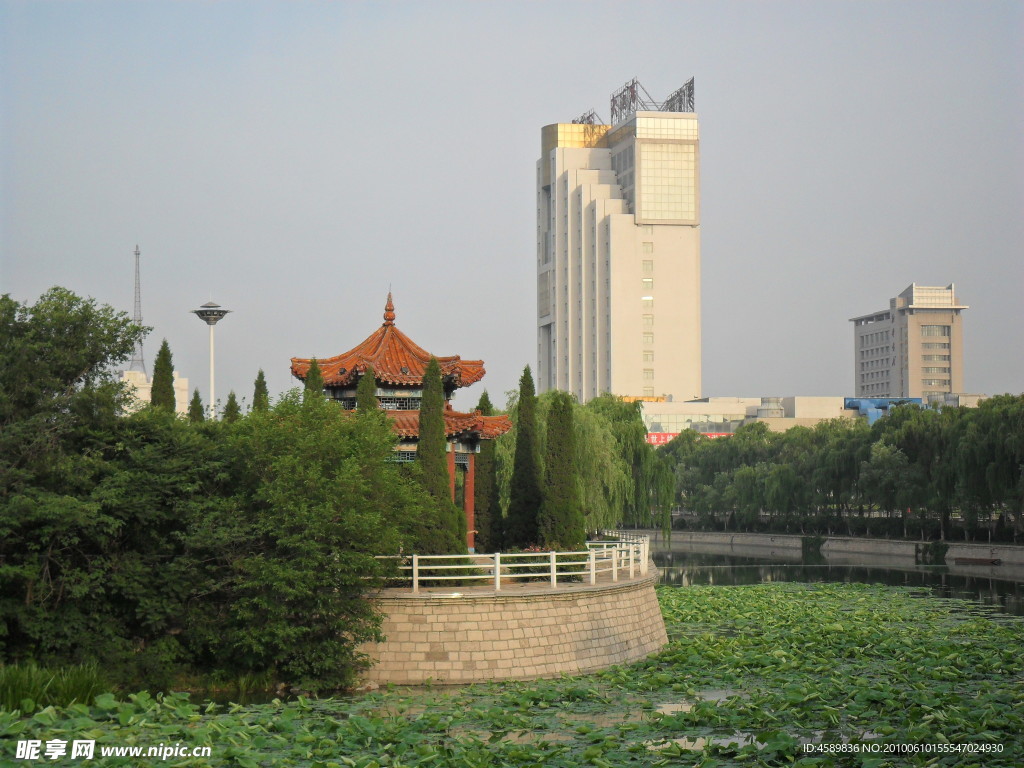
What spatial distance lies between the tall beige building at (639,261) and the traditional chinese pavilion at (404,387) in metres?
96.1

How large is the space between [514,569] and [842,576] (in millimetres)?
26268

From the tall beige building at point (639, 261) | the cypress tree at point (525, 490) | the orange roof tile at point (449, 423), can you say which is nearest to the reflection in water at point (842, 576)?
the cypress tree at point (525, 490)

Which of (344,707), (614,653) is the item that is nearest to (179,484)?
(344,707)

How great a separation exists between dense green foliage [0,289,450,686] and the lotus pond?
4.77 ft

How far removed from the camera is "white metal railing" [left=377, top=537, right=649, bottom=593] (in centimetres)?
2197

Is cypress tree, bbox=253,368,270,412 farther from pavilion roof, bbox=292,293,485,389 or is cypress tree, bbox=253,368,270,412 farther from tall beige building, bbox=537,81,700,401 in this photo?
tall beige building, bbox=537,81,700,401

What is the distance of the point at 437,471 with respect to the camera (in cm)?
2484

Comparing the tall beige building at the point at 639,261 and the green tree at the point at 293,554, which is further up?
the tall beige building at the point at 639,261

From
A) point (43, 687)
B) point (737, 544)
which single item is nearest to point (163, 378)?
point (43, 687)

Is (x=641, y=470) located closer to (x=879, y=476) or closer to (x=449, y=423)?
(x=879, y=476)

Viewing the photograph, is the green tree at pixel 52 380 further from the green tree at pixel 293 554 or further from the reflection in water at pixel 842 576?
the reflection in water at pixel 842 576

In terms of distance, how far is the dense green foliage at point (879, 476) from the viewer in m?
50.8

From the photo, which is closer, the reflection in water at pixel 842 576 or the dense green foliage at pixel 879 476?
the reflection in water at pixel 842 576

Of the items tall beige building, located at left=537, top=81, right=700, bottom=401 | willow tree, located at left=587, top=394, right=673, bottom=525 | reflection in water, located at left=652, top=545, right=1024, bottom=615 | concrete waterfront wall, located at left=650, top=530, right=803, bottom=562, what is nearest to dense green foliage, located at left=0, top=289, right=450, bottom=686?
reflection in water, located at left=652, top=545, right=1024, bottom=615
